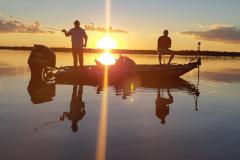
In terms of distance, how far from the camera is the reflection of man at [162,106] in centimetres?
1154

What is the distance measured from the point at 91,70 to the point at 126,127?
42.9 ft

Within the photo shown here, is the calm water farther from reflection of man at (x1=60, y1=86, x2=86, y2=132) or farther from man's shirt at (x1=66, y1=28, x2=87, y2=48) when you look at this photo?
man's shirt at (x1=66, y1=28, x2=87, y2=48)

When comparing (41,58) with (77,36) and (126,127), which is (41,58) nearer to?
(77,36)

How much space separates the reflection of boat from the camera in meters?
22.2

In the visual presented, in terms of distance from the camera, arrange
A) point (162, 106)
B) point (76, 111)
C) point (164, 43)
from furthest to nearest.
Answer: point (164, 43) < point (162, 106) < point (76, 111)

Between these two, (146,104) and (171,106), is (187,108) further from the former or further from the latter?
(146,104)

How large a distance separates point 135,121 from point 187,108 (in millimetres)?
3097

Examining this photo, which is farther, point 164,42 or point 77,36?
point 164,42

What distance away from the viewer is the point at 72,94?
53.3 feet

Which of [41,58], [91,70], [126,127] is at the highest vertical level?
[41,58]

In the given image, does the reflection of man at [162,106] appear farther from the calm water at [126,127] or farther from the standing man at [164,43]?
the standing man at [164,43]

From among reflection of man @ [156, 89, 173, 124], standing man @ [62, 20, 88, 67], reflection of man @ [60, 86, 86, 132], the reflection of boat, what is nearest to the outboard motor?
the reflection of boat

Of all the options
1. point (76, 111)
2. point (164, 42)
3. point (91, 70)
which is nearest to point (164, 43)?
point (164, 42)

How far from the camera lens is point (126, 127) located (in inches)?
385
